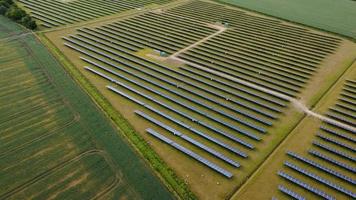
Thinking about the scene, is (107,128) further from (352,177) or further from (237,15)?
(237,15)

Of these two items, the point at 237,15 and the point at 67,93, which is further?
the point at 237,15

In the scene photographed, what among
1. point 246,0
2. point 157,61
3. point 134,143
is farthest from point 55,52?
point 246,0

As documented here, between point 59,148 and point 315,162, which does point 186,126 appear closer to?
point 59,148

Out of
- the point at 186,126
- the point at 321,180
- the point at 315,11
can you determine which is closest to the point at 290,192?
the point at 321,180

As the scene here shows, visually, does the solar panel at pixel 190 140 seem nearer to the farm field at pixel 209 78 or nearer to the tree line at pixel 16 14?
the farm field at pixel 209 78

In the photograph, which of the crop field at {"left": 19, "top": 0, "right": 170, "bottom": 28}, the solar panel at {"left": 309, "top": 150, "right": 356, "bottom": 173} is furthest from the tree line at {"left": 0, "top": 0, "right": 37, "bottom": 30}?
the solar panel at {"left": 309, "top": 150, "right": 356, "bottom": 173}

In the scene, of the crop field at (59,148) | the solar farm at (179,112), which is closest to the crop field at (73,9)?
the solar farm at (179,112)

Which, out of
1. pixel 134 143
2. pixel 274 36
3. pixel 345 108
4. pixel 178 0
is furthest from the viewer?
pixel 178 0
